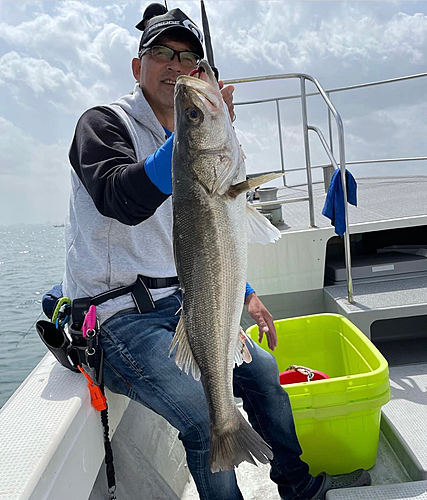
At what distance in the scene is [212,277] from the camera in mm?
1438

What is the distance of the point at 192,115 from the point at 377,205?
4.77 m

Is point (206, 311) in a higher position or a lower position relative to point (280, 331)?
higher

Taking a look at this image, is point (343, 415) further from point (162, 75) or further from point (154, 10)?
point (154, 10)

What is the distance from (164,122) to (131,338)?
1049 millimetres

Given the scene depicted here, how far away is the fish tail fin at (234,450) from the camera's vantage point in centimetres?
164

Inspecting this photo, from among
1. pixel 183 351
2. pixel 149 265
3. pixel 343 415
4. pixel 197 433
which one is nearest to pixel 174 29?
pixel 149 265

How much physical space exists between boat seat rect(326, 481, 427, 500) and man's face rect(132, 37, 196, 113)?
6.51ft

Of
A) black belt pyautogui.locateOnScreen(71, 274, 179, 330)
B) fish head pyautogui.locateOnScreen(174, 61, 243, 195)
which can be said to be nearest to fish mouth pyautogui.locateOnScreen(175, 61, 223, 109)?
fish head pyautogui.locateOnScreen(174, 61, 243, 195)

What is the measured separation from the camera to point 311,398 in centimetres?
245

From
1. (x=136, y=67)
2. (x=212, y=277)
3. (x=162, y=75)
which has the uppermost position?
(x=136, y=67)

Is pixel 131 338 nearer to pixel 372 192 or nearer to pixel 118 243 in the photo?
pixel 118 243

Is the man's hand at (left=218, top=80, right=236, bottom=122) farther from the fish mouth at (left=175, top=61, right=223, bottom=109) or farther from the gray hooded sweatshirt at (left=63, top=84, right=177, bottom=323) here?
the gray hooded sweatshirt at (left=63, top=84, right=177, bottom=323)

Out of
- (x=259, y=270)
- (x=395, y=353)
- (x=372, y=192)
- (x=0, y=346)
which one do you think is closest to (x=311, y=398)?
(x=395, y=353)

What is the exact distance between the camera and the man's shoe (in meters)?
2.27
